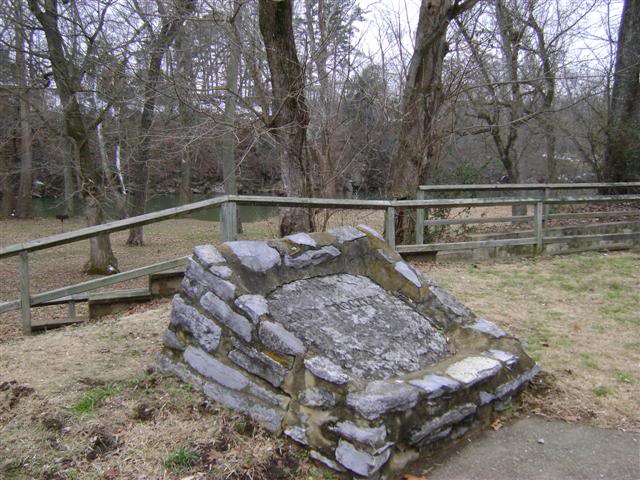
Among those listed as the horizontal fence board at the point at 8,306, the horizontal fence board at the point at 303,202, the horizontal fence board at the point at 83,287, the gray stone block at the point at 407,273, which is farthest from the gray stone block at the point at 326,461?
the horizontal fence board at the point at 8,306

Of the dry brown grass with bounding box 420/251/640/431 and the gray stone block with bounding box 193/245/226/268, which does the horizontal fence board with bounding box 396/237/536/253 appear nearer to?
the dry brown grass with bounding box 420/251/640/431

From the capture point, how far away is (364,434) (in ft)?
8.43

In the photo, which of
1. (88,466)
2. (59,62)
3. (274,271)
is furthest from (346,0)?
(88,466)

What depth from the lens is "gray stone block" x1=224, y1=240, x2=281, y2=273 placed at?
352cm

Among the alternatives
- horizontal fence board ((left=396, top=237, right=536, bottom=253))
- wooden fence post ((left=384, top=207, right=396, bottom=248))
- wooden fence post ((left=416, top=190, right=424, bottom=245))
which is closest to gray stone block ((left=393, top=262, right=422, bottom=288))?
wooden fence post ((left=384, top=207, right=396, bottom=248))

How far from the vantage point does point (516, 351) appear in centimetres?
361

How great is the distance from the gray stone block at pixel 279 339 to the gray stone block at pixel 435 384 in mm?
647

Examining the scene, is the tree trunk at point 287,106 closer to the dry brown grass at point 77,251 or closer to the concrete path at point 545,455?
the dry brown grass at point 77,251

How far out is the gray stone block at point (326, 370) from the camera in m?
2.74

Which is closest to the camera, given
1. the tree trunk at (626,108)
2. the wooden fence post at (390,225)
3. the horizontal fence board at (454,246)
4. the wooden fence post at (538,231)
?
the wooden fence post at (390,225)

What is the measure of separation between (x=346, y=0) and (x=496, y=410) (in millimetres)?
6483

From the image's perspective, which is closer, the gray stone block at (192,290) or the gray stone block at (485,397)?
the gray stone block at (485,397)

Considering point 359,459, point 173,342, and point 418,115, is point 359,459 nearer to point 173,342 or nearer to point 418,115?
point 173,342

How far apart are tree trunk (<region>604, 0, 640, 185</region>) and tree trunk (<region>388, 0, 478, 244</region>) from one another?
19.7ft
